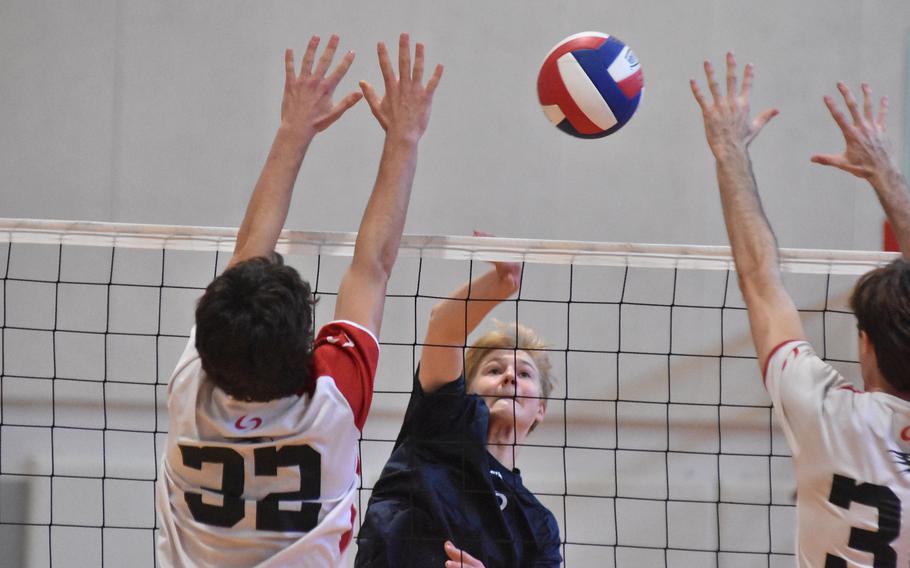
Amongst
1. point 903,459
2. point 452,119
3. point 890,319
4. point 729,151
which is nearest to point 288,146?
point 729,151

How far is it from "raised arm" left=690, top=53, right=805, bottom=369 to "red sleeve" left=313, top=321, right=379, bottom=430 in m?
0.84

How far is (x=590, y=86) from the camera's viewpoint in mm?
3164

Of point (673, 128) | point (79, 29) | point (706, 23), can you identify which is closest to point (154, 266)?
point (79, 29)

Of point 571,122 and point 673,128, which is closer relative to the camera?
point 571,122

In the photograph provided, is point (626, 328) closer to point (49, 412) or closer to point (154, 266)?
point (154, 266)

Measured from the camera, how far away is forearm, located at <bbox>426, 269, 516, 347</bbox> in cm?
312

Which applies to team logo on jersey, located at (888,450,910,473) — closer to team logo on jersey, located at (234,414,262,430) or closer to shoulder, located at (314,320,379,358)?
shoulder, located at (314,320,379,358)

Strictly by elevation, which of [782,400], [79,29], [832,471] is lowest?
[832,471]

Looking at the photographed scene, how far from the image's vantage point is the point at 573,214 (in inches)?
231

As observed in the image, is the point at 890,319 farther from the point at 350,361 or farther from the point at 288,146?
the point at 288,146

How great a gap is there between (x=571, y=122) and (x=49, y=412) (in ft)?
12.9

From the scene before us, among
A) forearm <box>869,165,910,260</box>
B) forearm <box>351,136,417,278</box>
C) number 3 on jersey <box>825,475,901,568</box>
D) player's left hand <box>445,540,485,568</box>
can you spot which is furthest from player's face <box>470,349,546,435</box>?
number 3 on jersey <box>825,475,901,568</box>

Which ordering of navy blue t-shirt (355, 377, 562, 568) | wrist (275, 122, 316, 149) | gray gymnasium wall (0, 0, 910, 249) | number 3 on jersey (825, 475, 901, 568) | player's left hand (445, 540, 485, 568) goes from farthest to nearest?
gray gymnasium wall (0, 0, 910, 249)
navy blue t-shirt (355, 377, 562, 568)
player's left hand (445, 540, 485, 568)
wrist (275, 122, 316, 149)
number 3 on jersey (825, 475, 901, 568)

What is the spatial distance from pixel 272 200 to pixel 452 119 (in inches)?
138
